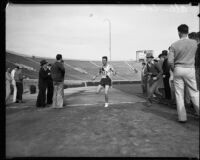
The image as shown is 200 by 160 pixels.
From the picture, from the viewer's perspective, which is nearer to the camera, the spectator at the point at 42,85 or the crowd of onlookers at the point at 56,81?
the crowd of onlookers at the point at 56,81

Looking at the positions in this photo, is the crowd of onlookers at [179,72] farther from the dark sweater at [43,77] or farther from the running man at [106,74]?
the running man at [106,74]

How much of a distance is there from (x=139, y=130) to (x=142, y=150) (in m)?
1.28

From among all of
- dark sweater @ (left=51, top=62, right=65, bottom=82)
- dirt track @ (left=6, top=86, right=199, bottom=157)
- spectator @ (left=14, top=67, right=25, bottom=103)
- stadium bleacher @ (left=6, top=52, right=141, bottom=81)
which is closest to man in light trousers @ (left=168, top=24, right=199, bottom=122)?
dirt track @ (left=6, top=86, right=199, bottom=157)

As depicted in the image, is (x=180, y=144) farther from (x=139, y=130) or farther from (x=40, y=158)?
(x=40, y=158)

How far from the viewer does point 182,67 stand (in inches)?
198

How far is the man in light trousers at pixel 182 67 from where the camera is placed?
4.95 metres

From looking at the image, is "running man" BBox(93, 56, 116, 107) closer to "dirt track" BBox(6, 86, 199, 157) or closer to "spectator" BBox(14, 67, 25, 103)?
"dirt track" BBox(6, 86, 199, 157)

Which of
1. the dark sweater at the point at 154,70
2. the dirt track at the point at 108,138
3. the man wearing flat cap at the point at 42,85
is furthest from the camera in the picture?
the man wearing flat cap at the point at 42,85

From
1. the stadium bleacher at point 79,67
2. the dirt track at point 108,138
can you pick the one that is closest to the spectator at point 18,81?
the dirt track at point 108,138

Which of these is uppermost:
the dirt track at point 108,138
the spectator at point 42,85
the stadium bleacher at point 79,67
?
the stadium bleacher at point 79,67

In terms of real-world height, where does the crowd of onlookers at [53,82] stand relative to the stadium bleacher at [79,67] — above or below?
below

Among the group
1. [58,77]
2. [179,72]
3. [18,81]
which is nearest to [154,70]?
[179,72]

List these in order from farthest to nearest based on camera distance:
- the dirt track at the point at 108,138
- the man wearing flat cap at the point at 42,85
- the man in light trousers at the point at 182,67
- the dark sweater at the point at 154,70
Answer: the man wearing flat cap at the point at 42,85, the dark sweater at the point at 154,70, the man in light trousers at the point at 182,67, the dirt track at the point at 108,138

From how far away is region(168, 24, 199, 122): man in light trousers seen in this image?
4.95m
